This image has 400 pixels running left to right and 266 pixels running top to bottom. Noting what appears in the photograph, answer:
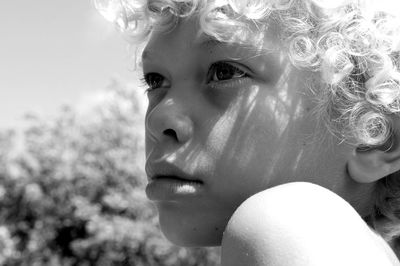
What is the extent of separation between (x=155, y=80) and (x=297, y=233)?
80 centimetres

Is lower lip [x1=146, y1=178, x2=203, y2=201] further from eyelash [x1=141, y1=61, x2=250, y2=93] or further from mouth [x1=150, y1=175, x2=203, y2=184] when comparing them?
eyelash [x1=141, y1=61, x2=250, y2=93]

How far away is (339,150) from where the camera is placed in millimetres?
1354

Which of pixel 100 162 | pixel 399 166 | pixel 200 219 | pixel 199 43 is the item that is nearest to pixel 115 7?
pixel 199 43

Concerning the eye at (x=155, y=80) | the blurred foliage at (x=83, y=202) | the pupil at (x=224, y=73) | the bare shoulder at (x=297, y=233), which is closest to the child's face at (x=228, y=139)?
the pupil at (x=224, y=73)

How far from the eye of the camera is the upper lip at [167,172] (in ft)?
4.30

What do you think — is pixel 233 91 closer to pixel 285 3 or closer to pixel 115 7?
pixel 285 3

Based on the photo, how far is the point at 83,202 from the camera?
933cm

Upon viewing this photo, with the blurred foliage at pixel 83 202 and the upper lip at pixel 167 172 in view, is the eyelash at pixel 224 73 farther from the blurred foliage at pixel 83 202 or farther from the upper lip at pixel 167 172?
the blurred foliage at pixel 83 202

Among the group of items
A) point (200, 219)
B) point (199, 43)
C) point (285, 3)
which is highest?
point (285, 3)

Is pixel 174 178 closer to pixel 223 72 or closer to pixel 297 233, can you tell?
pixel 223 72

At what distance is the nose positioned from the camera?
131cm

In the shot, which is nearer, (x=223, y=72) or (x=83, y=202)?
(x=223, y=72)

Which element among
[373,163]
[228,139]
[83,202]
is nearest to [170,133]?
[228,139]

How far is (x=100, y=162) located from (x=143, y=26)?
854 centimetres
